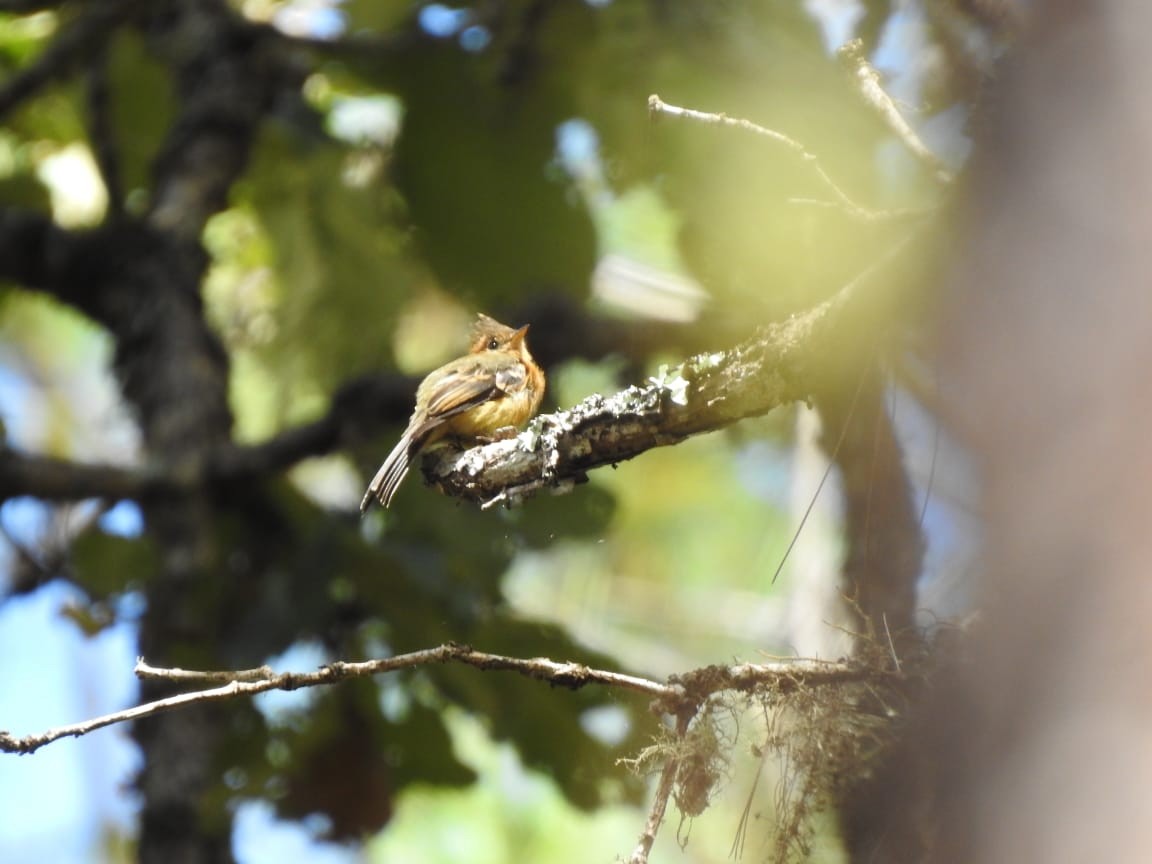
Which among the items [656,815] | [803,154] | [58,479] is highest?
[803,154]

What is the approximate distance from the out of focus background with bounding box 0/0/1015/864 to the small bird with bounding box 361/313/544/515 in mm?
279

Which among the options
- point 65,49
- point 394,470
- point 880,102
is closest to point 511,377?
point 394,470

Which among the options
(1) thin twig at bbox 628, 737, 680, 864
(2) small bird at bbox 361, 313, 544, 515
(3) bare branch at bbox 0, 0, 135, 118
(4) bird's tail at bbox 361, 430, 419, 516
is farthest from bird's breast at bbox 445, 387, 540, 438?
(3) bare branch at bbox 0, 0, 135, 118

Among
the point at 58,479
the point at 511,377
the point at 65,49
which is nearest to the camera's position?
the point at 511,377

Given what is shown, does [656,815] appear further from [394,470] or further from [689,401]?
[394,470]

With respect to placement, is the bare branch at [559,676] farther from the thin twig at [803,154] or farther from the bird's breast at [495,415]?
the bird's breast at [495,415]

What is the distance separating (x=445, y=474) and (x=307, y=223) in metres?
2.99

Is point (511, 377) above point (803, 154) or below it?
below

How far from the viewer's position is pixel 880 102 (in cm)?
221

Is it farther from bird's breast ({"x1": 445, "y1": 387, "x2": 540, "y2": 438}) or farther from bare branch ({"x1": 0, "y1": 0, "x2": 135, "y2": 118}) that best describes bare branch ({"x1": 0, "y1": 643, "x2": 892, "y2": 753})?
bare branch ({"x1": 0, "y1": 0, "x2": 135, "y2": 118})

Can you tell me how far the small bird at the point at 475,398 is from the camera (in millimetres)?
3428

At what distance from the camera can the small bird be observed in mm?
3428

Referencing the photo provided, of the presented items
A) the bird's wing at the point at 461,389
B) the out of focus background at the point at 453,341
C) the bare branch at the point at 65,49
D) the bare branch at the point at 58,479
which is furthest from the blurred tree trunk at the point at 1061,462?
the bare branch at the point at 65,49

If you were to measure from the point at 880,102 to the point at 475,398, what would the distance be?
5.66ft
